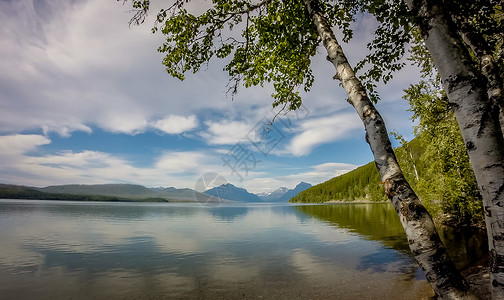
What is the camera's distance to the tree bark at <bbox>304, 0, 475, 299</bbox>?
9.80ft

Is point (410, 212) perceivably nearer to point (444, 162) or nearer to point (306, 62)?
point (306, 62)

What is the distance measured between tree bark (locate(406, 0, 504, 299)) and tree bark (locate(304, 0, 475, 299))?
40 centimetres

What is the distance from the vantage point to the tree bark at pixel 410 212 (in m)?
2.99

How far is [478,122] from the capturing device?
2729 mm

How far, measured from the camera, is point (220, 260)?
826 inches

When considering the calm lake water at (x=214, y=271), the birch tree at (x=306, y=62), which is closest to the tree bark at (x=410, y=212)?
the birch tree at (x=306, y=62)

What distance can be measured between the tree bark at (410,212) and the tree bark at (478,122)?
1.32 ft

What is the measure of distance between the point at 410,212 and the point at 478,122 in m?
1.32

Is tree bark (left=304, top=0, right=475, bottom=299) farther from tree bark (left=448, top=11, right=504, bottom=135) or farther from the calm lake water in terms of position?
the calm lake water

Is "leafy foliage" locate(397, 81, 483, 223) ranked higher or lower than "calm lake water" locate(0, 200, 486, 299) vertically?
higher

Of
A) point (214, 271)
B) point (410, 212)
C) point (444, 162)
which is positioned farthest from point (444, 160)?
point (410, 212)

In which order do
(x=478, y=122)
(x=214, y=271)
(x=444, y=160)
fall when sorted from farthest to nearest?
(x=444, y=160)
(x=214, y=271)
(x=478, y=122)

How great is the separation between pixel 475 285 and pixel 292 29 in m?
11.2

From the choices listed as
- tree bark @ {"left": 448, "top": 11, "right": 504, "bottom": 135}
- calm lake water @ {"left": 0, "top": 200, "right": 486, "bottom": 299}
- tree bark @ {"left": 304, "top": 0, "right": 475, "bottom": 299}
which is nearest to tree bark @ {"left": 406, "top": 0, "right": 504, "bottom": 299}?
tree bark @ {"left": 304, "top": 0, "right": 475, "bottom": 299}
